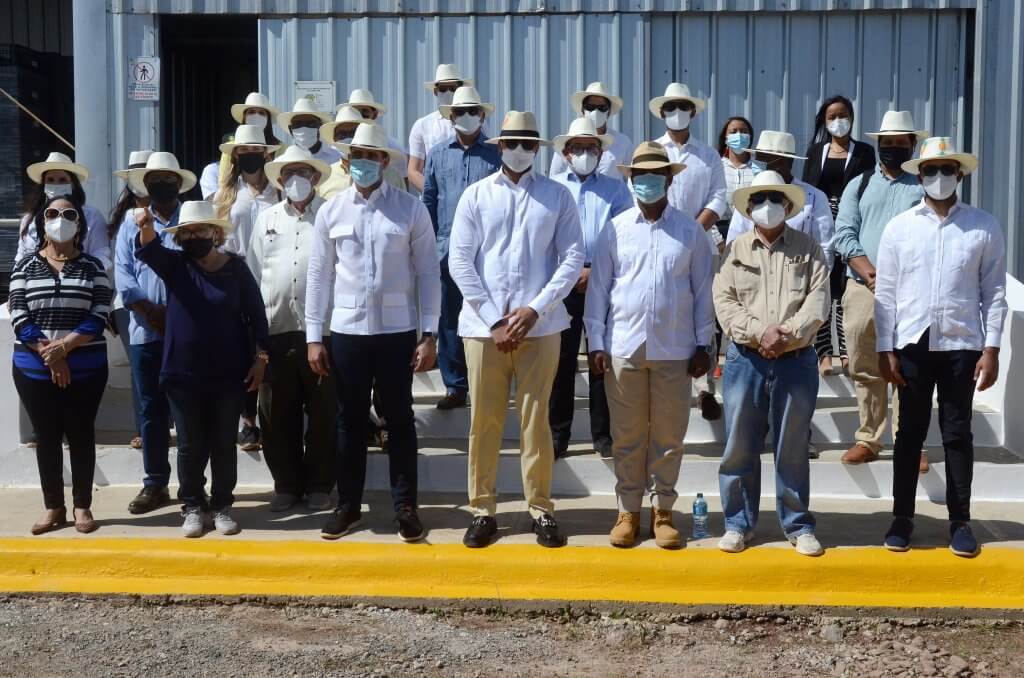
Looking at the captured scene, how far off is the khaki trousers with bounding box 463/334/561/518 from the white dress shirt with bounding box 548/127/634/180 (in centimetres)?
192

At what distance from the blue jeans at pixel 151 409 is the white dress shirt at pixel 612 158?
2.74 m

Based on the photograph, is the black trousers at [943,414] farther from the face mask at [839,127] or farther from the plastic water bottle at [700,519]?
the face mask at [839,127]

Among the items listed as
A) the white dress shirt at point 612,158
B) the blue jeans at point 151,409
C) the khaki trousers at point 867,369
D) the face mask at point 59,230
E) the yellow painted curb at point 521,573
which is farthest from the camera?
the white dress shirt at point 612,158

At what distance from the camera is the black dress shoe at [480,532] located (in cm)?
649

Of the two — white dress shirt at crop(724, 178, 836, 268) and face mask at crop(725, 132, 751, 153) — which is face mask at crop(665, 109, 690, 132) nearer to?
face mask at crop(725, 132, 751, 153)

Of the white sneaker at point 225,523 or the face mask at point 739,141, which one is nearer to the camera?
the white sneaker at point 225,523

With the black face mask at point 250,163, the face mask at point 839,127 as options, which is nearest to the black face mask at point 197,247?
the black face mask at point 250,163

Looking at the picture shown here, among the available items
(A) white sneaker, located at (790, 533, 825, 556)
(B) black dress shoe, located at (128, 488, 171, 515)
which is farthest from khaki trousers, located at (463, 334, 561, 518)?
(B) black dress shoe, located at (128, 488, 171, 515)

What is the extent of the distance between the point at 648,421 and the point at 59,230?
10.8 ft

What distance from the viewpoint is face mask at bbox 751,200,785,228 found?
20.6 ft


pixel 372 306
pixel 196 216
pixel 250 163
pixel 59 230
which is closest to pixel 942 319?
pixel 372 306

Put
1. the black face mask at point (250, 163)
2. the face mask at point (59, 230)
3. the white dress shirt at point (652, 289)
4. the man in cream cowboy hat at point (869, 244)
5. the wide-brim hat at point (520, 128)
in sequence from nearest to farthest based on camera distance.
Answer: the white dress shirt at point (652, 289) → the wide-brim hat at point (520, 128) → the face mask at point (59, 230) → the man in cream cowboy hat at point (869, 244) → the black face mask at point (250, 163)

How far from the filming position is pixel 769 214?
6285 mm

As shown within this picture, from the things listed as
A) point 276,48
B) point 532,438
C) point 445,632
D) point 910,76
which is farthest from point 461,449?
point 910,76
